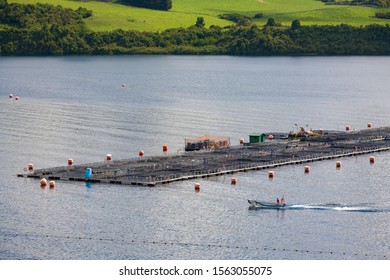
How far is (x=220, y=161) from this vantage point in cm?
14738

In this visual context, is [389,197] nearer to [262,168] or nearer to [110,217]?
[262,168]

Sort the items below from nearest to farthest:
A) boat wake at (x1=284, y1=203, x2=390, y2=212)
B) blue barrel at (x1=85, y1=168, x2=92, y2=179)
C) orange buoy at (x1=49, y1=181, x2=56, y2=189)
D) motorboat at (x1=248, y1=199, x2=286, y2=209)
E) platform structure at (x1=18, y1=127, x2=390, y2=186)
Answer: boat wake at (x1=284, y1=203, x2=390, y2=212)
motorboat at (x1=248, y1=199, x2=286, y2=209)
orange buoy at (x1=49, y1=181, x2=56, y2=189)
blue barrel at (x1=85, y1=168, x2=92, y2=179)
platform structure at (x1=18, y1=127, x2=390, y2=186)

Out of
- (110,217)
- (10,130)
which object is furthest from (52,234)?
(10,130)

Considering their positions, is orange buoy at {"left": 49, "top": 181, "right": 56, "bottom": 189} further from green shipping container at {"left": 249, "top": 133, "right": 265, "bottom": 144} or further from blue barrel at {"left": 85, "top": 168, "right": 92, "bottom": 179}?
green shipping container at {"left": 249, "top": 133, "right": 265, "bottom": 144}

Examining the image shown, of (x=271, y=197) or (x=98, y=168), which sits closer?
(x=271, y=197)

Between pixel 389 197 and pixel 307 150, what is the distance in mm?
32970

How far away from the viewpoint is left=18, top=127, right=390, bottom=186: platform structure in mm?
135375

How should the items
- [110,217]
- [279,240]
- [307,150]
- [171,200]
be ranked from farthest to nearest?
[307,150] → [171,200] → [110,217] → [279,240]

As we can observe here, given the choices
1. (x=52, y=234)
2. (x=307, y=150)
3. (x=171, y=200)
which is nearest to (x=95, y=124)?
(x=307, y=150)

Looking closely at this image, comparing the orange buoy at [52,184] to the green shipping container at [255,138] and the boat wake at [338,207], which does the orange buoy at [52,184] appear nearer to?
the boat wake at [338,207]

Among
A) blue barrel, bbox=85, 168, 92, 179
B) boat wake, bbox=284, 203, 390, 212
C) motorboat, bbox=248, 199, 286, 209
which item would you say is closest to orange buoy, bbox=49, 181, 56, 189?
blue barrel, bbox=85, 168, 92, 179

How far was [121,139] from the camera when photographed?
17188cm

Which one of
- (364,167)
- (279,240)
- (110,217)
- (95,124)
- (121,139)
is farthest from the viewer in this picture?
(95,124)

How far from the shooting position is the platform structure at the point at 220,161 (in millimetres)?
135375
